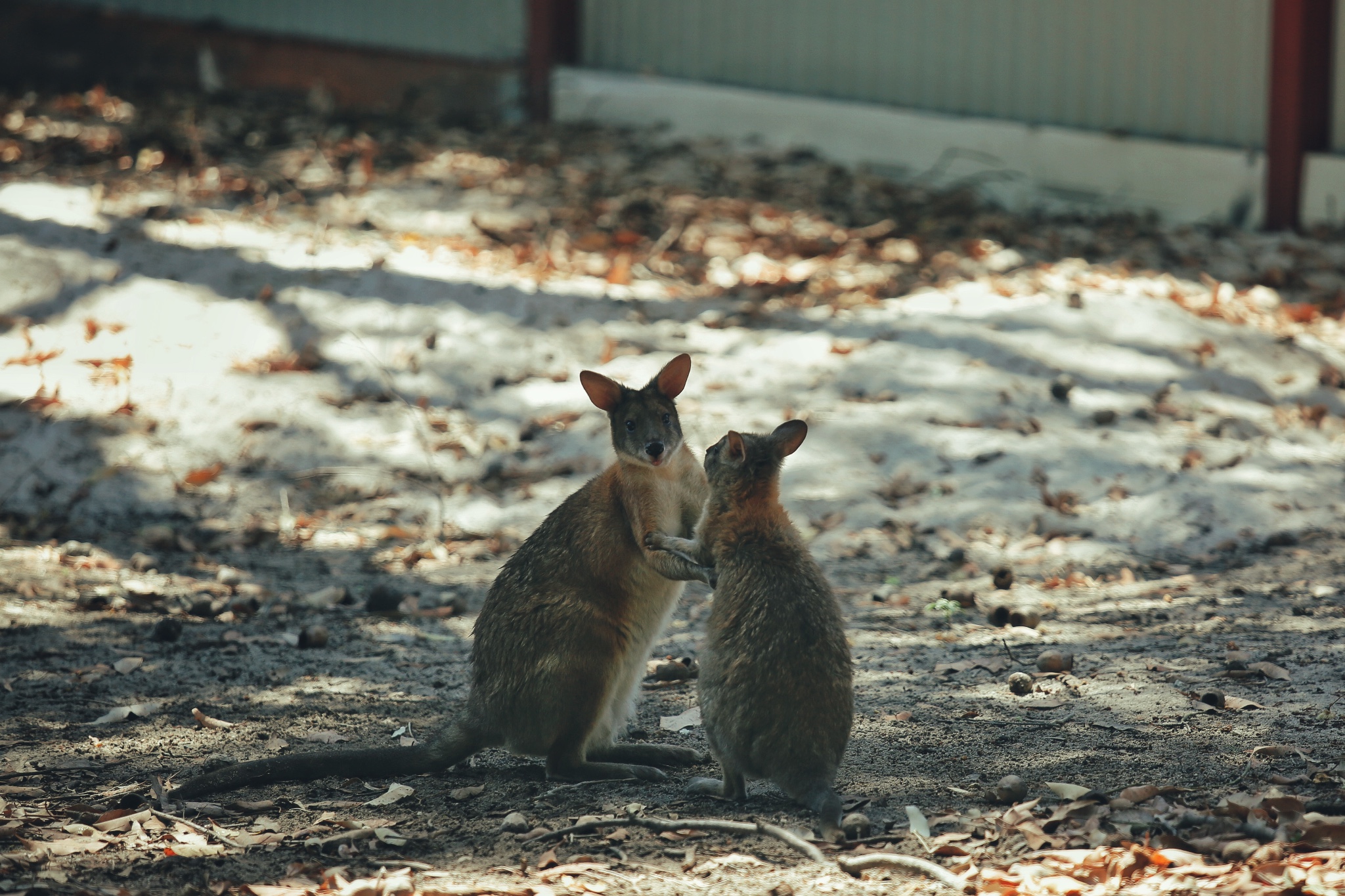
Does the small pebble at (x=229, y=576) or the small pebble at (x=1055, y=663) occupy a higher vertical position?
the small pebble at (x=1055, y=663)

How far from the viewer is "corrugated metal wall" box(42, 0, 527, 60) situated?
13.9m

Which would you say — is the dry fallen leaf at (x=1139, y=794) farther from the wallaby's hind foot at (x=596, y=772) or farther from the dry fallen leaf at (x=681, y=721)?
the dry fallen leaf at (x=681, y=721)

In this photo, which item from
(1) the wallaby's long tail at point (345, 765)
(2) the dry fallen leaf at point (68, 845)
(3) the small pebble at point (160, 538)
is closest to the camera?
(2) the dry fallen leaf at point (68, 845)

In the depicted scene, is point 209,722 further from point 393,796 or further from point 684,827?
point 684,827

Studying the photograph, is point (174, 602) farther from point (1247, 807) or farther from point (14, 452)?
point (1247, 807)

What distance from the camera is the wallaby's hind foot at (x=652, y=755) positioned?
188 inches

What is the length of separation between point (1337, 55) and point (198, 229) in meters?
8.51

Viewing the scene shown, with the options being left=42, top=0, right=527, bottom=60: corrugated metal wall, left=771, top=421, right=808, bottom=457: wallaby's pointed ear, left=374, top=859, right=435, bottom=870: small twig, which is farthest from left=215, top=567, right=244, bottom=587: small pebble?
left=42, top=0, right=527, bottom=60: corrugated metal wall

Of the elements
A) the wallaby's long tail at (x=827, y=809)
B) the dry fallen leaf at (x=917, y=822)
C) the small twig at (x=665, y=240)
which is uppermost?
the small twig at (x=665, y=240)

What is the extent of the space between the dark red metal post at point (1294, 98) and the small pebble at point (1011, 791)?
7539mm

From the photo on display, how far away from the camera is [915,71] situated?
469 inches

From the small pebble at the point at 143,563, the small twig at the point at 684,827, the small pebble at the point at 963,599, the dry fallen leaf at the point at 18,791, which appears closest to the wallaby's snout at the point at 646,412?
the small twig at the point at 684,827

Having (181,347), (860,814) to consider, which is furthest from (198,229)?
(860,814)

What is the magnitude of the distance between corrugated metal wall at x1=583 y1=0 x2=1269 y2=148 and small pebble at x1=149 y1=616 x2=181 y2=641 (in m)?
8.34
